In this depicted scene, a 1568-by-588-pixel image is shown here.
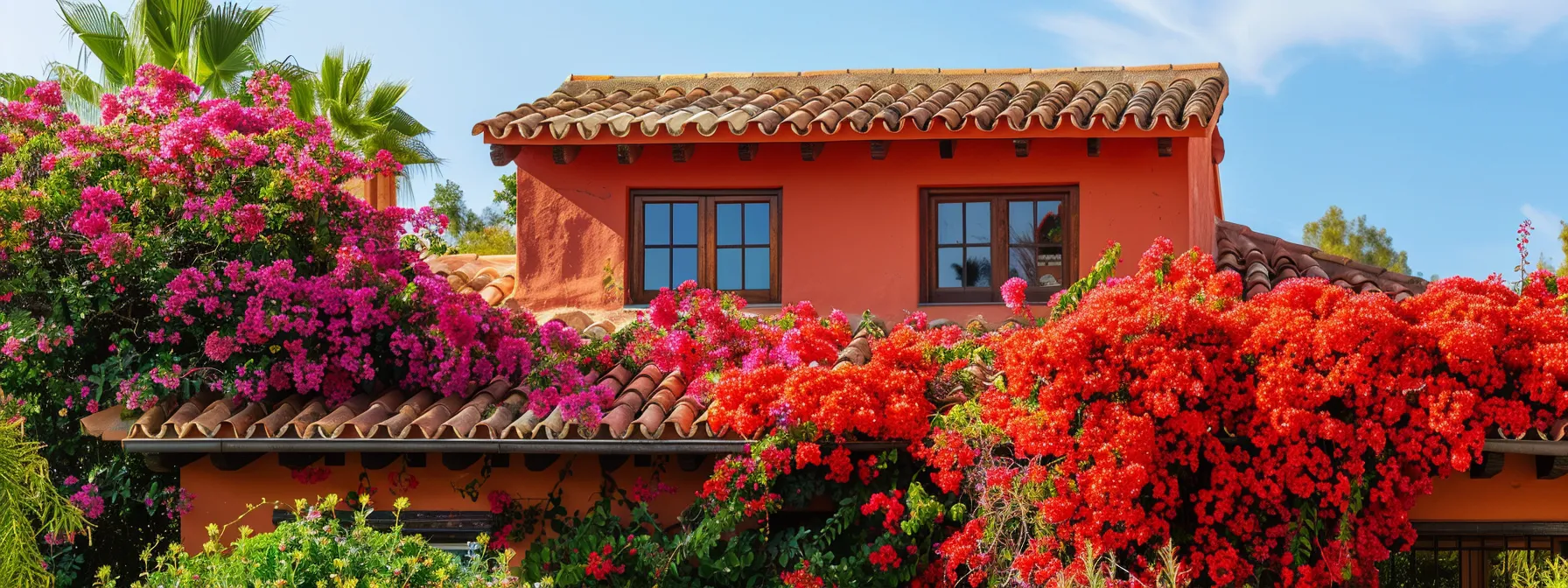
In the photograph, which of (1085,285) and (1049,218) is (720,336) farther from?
(1049,218)

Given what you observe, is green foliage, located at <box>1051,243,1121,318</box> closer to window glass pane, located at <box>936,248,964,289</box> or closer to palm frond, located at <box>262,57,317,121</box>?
window glass pane, located at <box>936,248,964,289</box>

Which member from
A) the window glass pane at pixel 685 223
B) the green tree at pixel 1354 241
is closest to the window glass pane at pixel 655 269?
the window glass pane at pixel 685 223

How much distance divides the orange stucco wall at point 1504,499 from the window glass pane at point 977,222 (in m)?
3.71

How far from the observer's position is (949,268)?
10523mm

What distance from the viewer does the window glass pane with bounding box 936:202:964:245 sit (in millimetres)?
10539

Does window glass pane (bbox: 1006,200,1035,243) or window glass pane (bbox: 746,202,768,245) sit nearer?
window glass pane (bbox: 1006,200,1035,243)

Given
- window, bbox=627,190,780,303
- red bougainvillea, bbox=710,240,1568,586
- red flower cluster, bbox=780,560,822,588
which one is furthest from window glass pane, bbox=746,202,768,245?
red flower cluster, bbox=780,560,822,588

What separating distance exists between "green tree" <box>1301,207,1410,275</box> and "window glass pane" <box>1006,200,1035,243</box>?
1087 inches

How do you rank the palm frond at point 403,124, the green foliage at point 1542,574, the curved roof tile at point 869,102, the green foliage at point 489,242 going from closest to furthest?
the green foliage at point 1542,574 < the curved roof tile at point 869,102 < the palm frond at point 403,124 < the green foliage at point 489,242

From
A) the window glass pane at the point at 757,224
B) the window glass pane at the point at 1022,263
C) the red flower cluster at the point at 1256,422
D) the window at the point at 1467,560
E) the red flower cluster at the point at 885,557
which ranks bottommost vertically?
the window at the point at 1467,560

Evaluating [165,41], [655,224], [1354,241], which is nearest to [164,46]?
[165,41]

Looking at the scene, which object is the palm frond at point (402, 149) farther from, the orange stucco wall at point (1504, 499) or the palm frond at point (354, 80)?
the orange stucco wall at point (1504, 499)

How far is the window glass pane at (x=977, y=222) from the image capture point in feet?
34.4

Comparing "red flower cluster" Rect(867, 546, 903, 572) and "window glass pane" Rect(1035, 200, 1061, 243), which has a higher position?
"window glass pane" Rect(1035, 200, 1061, 243)
